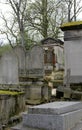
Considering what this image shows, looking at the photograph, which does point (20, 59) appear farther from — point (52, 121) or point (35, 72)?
point (52, 121)

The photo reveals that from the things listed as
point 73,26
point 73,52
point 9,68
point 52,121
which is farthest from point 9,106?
point 73,26

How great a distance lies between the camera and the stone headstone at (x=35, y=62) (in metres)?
6.86

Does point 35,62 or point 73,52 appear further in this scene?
point 35,62

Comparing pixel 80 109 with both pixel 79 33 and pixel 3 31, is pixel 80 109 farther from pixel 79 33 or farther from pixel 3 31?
pixel 3 31

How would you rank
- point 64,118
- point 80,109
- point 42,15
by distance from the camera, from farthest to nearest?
point 42,15 < point 80,109 < point 64,118

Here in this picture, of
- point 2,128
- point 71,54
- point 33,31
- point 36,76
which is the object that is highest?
point 33,31

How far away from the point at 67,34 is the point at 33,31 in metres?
20.2

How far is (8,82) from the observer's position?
23.7 ft

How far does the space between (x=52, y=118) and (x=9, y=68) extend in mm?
3586

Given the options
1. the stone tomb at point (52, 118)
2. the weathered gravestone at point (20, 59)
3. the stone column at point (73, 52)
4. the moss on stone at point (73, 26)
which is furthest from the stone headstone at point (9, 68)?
the stone tomb at point (52, 118)

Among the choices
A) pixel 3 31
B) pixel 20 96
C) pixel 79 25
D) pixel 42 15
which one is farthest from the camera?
pixel 3 31

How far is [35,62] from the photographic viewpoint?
6.94 metres

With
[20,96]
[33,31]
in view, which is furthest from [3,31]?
[20,96]

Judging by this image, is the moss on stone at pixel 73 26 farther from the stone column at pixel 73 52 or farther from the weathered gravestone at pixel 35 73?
the weathered gravestone at pixel 35 73
